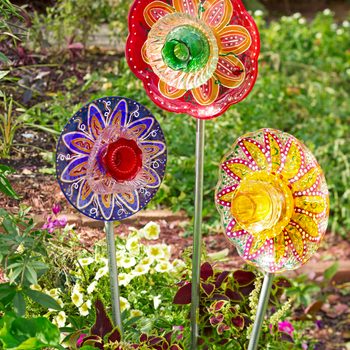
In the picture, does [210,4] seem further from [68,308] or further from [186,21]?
[68,308]

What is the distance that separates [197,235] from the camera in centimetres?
192

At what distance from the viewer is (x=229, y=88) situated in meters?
1.90

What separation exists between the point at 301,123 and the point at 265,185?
2.39m

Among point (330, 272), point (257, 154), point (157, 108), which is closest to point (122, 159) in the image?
point (257, 154)

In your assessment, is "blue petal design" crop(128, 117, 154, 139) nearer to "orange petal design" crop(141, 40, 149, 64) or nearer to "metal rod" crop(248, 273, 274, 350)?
"orange petal design" crop(141, 40, 149, 64)

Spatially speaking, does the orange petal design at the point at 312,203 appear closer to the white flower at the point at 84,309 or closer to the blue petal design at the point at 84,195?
the blue petal design at the point at 84,195

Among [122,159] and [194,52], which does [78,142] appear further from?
[194,52]

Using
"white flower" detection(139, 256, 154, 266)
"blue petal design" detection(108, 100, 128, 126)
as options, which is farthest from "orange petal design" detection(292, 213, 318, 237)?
"white flower" detection(139, 256, 154, 266)

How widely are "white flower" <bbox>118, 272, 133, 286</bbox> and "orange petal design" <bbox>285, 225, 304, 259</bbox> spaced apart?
56cm

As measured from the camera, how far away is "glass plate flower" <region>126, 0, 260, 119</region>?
179cm

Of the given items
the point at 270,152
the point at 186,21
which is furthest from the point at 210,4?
the point at 270,152

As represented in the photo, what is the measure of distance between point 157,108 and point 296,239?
165 cm

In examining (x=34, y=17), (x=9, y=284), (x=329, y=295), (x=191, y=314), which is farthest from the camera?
(x=329, y=295)

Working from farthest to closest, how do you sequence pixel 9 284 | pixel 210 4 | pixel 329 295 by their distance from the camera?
pixel 329 295
pixel 210 4
pixel 9 284
